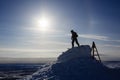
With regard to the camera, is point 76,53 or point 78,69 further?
point 76,53

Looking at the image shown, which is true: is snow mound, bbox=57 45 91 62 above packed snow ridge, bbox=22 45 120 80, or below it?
above

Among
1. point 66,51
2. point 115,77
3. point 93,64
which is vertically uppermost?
point 66,51

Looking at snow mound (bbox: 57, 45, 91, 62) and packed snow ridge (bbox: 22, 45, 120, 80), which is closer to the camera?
packed snow ridge (bbox: 22, 45, 120, 80)

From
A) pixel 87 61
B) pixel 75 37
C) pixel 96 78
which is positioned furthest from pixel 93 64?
pixel 75 37

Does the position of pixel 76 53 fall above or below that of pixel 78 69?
above

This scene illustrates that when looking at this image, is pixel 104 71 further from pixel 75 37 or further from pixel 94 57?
pixel 75 37

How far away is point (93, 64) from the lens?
79.8ft

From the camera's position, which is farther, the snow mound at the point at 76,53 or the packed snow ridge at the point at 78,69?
the snow mound at the point at 76,53

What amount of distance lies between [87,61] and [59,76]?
160 inches

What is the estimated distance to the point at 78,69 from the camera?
2347 centimetres

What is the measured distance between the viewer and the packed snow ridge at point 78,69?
22.6m

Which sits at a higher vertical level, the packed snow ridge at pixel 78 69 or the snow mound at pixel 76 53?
the snow mound at pixel 76 53

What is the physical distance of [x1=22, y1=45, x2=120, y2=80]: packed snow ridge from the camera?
22.6 m

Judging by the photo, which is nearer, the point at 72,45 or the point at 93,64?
the point at 93,64
